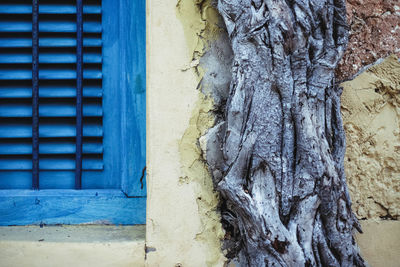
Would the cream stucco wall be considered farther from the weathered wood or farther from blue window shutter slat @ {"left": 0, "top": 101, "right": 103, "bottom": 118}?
blue window shutter slat @ {"left": 0, "top": 101, "right": 103, "bottom": 118}

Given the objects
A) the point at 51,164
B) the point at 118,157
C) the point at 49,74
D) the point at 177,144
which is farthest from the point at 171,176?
the point at 49,74

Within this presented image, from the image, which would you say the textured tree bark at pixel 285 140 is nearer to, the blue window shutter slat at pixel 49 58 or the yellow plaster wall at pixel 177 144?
the yellow plaster wall at pixel 177 144

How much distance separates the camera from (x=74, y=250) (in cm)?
106

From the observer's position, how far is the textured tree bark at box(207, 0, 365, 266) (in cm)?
91

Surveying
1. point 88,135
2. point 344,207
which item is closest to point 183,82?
point 88,135

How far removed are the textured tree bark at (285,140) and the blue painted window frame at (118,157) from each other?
0.41 metres

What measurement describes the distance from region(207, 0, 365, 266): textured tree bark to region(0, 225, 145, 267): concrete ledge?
37cm

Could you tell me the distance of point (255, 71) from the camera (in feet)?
3.10

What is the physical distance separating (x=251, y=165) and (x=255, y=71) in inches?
10.7

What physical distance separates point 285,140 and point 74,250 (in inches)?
29.8

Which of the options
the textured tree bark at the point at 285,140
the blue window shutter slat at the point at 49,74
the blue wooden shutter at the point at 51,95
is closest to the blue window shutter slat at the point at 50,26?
the blue wooden shutter at the point at 51,95

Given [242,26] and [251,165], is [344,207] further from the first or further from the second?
[242,26]

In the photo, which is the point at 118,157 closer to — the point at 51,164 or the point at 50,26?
the point at 51,164

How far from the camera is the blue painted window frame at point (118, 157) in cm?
122
